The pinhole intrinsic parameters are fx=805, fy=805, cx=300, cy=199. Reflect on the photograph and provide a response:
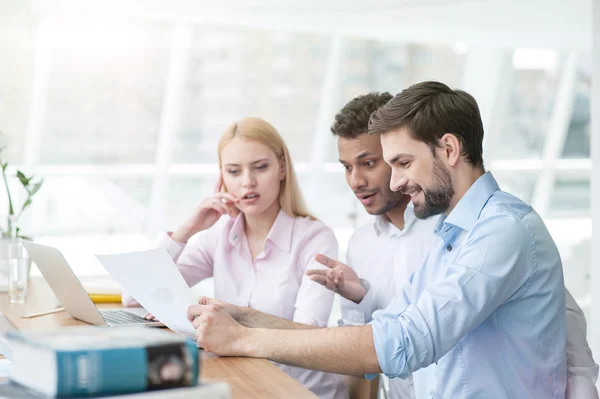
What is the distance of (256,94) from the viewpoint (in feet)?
31.5

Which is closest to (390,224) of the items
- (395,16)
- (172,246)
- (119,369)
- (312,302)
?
(312,302)

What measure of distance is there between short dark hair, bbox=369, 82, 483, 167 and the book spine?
1.02 m

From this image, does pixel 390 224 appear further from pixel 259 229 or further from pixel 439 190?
pixel 439 190

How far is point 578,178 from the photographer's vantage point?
10.6m

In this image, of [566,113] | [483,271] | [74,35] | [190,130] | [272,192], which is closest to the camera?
[483,271]

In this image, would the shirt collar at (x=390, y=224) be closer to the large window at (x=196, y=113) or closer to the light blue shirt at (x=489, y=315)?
the light blue shirt at (x=489, y=315)

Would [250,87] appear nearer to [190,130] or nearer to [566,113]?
[190,130]

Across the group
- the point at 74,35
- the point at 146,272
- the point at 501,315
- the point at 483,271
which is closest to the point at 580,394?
the point at 501,315

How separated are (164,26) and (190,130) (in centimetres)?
121

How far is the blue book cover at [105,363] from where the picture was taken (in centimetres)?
109

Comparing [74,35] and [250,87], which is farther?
[250,87]

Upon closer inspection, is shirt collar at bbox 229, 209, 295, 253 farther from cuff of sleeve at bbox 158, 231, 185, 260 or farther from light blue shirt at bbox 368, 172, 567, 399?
light blue shirt at bbox 368, 172, 567, 399

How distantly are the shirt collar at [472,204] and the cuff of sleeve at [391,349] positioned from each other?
325 mm

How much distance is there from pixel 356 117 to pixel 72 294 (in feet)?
3.43
